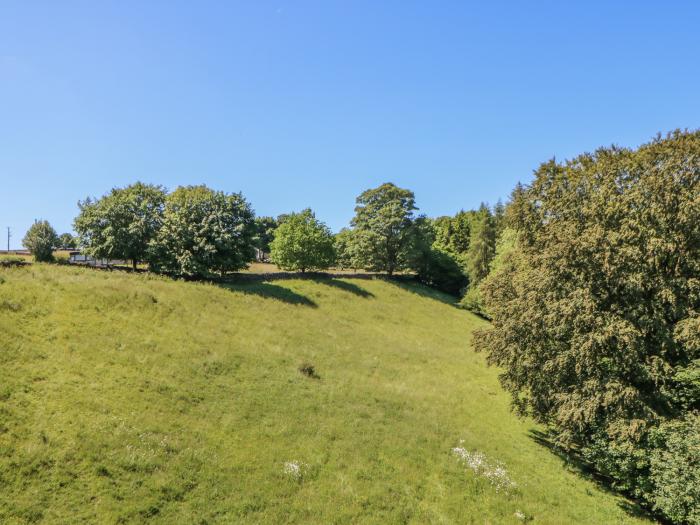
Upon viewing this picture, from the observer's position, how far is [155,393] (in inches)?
757

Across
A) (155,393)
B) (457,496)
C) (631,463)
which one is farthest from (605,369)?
(155,393)

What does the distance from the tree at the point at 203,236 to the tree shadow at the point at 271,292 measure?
2.71 metres

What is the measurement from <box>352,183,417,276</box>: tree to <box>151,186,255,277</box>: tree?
22743 mm

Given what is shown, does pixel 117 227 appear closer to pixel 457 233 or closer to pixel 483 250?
pixel 483 250

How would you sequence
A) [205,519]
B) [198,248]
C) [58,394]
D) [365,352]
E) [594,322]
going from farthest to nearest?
[198,248]
[365,352]
[594,322]
[58,394]
[205,519]

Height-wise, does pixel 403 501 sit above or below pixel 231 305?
below

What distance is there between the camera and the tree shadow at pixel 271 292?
42031 millimetres

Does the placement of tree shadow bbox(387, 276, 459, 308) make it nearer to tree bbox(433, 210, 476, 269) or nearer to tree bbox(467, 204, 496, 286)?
tree bbox(467, 204, 496, 286)

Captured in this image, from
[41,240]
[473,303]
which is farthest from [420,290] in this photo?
[41,240]

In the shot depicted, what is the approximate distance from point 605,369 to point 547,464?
6338mm

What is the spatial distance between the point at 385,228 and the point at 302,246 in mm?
15597

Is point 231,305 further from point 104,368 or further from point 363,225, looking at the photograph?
point 363,225

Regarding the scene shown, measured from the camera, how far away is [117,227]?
44.3m

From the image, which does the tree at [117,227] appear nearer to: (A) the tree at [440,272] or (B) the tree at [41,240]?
(B) the tree at [41,240]
